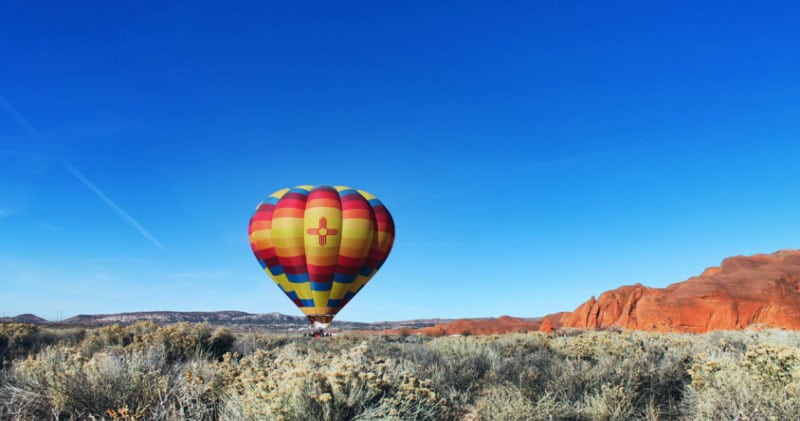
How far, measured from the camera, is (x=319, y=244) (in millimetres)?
28625

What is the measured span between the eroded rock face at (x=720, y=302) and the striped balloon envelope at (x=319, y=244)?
29.7 metres

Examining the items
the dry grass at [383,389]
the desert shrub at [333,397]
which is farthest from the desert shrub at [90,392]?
the desert shrub at [333,397]

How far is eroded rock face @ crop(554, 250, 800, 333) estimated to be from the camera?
4212cm

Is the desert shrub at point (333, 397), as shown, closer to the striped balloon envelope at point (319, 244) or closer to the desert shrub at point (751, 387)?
the desert shrub at point (751, 387)

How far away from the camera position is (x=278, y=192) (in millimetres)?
32812

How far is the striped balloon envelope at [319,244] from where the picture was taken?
28.8 m

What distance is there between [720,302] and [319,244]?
38401 mm

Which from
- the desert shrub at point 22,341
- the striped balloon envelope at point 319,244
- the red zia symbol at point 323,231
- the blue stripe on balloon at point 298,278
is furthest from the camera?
the blue stripe on balloon at point 298,278

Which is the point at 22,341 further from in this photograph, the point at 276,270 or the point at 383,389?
the point at 383,389

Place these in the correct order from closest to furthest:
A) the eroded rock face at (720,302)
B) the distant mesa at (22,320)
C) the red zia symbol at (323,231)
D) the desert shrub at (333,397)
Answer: the desert shrub at (333,397) → the red zia symbol at (323,231) → the eroded rock face at (720,302) → the distant mesa at (22,320)

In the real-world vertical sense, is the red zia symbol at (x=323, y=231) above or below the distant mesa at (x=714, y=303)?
above

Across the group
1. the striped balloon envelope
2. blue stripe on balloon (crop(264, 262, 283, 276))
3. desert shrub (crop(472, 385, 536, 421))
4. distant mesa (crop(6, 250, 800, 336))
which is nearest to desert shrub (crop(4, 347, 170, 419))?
desert shrub (crop(472, 385, 536, 421))

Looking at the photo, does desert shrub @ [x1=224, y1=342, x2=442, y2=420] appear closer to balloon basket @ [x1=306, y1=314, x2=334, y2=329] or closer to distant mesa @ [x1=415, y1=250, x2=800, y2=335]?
balloon basket @ [x1=306, y1=314, x2=334, y2=329]

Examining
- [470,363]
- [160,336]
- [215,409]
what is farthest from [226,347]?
[215,409]
